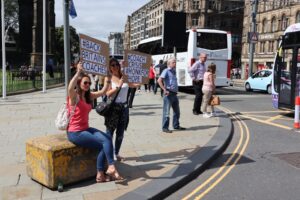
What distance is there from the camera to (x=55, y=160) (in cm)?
500

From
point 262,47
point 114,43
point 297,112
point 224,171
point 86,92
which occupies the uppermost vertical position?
point 262,47

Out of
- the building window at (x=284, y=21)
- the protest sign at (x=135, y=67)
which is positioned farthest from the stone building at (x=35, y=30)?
the building window at (x=284, y=21)

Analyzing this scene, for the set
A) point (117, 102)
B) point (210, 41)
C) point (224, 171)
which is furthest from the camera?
point (210, 41)

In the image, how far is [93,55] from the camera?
240 inches

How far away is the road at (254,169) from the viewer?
5438 millimetres

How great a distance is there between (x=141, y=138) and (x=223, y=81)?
14471mm

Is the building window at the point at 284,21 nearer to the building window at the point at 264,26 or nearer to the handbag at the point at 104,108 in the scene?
the building window at the point at 264,26

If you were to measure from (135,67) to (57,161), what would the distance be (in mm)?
2896

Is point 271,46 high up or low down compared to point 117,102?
up

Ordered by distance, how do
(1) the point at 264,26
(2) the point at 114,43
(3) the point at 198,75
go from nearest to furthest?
(2) the point at 114,43 < (3) the point at 198,75 < (1) the point at 264,26

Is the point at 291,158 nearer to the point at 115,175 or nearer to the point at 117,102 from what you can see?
the point at 117,102

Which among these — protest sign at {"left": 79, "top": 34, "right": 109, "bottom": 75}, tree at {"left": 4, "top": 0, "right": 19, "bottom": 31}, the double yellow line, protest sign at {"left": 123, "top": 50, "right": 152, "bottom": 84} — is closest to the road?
the double yellow line

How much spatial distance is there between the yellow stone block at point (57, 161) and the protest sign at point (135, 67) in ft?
6.69

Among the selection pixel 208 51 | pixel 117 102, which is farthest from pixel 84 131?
pixel 208 51
